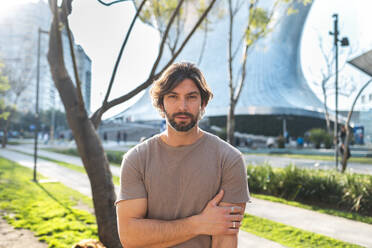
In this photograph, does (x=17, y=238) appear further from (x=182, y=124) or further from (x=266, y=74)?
(x=266, y=74)

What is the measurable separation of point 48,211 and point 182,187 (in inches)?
203

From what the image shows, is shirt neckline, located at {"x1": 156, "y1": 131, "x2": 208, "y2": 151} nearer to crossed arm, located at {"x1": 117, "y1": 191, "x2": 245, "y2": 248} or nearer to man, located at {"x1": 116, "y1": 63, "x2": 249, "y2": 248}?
man, located at {"x1": 116, "y1": 63, "x2": 249, "y2": 248}

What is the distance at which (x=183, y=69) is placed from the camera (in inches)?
67.1

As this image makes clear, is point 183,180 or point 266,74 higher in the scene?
point 266,74

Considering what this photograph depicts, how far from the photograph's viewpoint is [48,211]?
19.4 feet

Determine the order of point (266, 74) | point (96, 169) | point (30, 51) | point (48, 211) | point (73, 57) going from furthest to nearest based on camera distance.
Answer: point (266, 74) < point (30, 51) < point (48, 211) < point (96, 169) < point (73, 57)

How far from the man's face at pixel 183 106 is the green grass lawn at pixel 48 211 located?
3167 mm

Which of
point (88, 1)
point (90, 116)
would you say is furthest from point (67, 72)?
point (88, 1)

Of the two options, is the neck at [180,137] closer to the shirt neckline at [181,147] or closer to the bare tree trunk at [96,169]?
the shirt neckline at [181,147]

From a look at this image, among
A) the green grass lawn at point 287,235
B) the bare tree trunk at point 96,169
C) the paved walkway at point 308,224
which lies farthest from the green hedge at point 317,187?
the bare tree trunk at point 96,169

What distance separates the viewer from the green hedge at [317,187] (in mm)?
6547

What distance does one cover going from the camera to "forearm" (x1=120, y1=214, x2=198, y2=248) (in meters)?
1.59

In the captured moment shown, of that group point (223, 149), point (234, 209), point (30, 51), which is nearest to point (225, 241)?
point (234, 209)

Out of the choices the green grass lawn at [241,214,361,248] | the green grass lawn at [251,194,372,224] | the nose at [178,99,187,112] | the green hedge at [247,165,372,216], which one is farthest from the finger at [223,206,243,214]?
the green hedge at [247,165,372,216]
